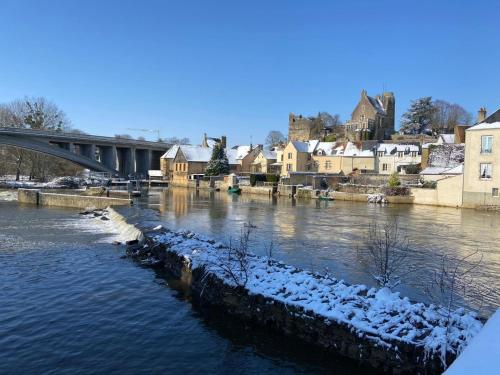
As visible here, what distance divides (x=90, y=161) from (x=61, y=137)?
801cm

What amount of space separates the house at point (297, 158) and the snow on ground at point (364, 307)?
6072 centimetres

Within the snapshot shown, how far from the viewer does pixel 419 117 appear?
99875 mm

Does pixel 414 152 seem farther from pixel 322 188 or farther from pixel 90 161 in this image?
pixel 90 161

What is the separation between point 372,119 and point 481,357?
9390 centimetres

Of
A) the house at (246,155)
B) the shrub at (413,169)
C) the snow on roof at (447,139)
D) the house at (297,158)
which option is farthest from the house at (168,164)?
the snow on roof at (447,139)

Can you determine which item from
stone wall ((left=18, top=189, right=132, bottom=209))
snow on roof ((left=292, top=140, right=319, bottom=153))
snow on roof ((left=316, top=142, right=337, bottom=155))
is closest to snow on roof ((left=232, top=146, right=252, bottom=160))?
snow on roof ((left=292, top=140, right=319, bottom=153))

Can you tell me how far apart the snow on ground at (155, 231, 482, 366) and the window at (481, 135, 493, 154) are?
36732 millimetres

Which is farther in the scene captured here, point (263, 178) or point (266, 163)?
point (266, 163)

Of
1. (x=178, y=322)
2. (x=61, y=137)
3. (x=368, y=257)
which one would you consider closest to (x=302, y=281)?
(x=178, y=322)

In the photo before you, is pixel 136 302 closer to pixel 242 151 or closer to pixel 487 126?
pixel 487 126

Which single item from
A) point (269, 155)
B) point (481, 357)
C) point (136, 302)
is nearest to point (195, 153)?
point (269, 155)

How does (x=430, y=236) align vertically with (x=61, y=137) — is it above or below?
below

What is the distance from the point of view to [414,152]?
66.2m

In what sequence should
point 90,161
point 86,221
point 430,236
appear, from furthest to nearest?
point 90,161 < point 86,221 < point 430,236
